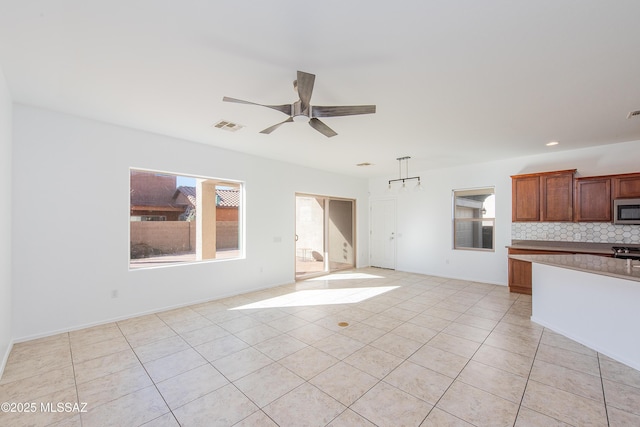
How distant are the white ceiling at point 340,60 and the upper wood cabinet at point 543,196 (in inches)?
45.1

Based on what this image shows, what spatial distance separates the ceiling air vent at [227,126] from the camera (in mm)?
3609

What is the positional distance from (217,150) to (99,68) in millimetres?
2469

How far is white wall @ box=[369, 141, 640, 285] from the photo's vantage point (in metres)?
4.68

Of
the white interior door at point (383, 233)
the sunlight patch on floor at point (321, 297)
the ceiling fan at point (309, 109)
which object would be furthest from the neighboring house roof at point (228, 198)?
the white interior door at point (383, 233)

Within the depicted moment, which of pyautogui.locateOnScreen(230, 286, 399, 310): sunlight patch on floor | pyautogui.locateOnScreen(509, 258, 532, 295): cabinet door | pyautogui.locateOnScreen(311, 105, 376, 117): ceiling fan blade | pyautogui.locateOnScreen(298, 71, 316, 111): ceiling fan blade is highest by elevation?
pyautogui.locateOnScreen(298, 71, 316, 111): ceiling fan blade

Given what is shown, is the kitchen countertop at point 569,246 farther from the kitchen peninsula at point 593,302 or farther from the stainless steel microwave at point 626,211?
the kitchen peninsula at point 593,302

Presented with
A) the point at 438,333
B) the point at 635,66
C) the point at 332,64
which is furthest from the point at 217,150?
the point at 635,66

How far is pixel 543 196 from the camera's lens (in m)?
4.96

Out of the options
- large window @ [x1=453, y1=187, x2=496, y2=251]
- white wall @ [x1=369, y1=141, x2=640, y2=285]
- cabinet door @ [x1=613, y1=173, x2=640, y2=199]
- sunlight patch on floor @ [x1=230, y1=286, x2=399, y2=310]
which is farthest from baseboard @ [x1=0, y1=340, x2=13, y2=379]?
cabinet door @ [x1=613, y1=173, x2=640, y2=199]

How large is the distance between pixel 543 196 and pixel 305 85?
16.8ft

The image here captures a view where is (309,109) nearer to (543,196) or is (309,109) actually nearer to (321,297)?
(321,297)

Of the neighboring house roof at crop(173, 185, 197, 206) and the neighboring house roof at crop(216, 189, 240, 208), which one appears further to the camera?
the neighboring house roof at crop(216, 189, 240, 208)

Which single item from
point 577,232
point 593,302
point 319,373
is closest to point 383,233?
point 577,232

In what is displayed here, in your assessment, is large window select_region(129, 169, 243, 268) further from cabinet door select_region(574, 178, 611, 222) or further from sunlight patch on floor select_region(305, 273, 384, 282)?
cabinet door select_region(574, 178, 611, 222)
